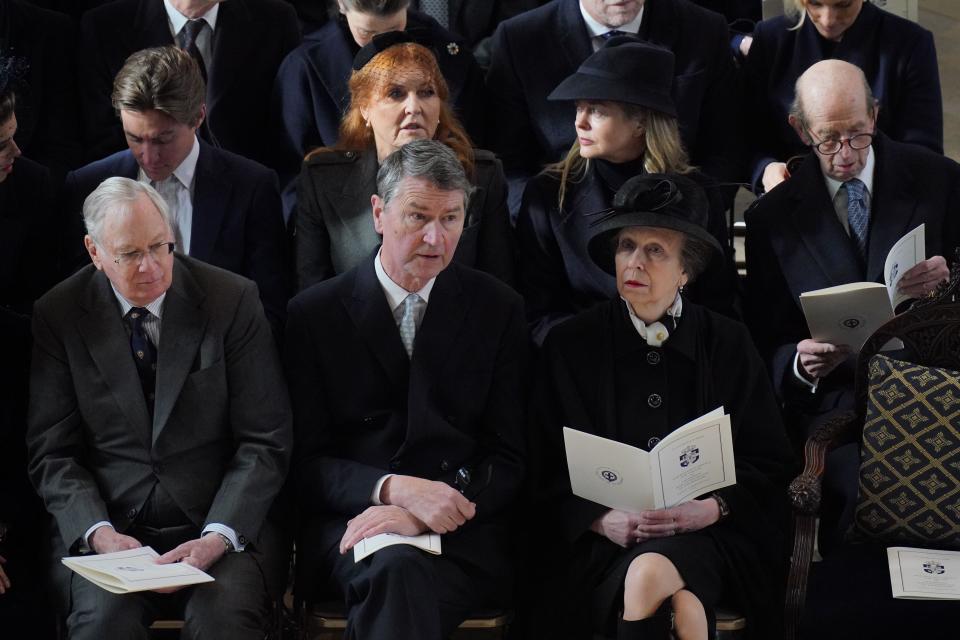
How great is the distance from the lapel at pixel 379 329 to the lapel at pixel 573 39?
1.43 metres

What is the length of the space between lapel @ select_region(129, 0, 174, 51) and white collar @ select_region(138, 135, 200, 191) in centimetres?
67

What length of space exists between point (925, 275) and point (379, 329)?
1693 mm

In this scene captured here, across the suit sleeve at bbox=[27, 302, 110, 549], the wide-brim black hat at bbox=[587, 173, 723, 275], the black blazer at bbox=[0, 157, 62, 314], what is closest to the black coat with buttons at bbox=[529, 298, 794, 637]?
the wide-brim black hat at bbox=[587, 173, 723, 275]

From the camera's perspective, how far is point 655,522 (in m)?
3.87

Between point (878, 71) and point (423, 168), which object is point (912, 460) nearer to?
point (423, 168)

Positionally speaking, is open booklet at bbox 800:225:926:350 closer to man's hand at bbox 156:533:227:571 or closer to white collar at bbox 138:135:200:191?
man's hand at bbox 156:533:227:571

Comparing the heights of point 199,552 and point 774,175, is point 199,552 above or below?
below

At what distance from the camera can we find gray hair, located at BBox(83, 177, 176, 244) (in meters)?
3.82

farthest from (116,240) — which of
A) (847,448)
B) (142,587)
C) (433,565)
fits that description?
(847,448)

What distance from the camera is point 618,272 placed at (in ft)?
13.5

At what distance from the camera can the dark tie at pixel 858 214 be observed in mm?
4789

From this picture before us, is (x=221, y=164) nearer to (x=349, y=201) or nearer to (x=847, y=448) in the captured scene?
(x=349, y=201)

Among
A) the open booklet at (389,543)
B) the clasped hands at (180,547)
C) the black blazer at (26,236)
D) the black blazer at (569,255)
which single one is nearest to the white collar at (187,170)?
the black blazer at (26,236)

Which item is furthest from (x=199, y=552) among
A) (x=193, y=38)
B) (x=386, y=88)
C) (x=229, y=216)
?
(x=193, y=38)
